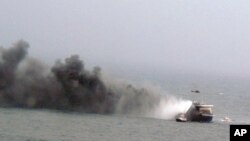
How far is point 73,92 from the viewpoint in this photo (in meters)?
113

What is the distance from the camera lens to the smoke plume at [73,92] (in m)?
112

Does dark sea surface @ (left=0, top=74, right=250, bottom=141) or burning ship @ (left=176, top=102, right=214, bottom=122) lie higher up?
burning ship @ (left=176, top=102, right=214, bottom=122)

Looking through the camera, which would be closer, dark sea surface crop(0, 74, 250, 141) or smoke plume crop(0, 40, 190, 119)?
dark sea surface crop(0, 74, 250, 141)

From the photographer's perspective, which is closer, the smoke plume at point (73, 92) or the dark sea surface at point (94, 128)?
the dark sea surface at point (94, 128)

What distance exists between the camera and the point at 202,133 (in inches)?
3723

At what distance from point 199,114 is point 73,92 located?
26315 millimetres

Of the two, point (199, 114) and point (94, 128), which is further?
point (199, 114)

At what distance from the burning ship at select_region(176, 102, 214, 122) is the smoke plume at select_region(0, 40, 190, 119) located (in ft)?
15.8

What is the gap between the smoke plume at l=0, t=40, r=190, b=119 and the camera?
368 feet

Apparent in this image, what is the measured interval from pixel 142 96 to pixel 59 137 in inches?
1596

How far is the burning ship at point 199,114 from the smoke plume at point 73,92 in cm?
482

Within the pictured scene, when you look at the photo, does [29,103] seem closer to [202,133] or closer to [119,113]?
[119,113]

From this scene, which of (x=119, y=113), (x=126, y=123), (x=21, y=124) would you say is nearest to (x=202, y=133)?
(x=126, y=123)

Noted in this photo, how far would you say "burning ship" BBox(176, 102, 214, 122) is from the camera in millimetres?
107750
